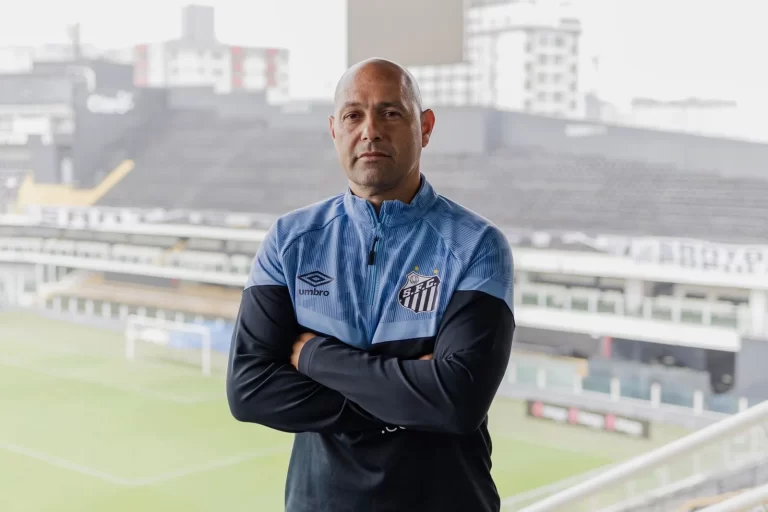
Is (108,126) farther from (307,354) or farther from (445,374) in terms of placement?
(445,374)

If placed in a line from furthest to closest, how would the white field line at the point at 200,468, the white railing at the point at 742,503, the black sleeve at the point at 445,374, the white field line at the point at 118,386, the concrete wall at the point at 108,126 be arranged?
the concrete wall at the point at 108,126
the white field line at the point at 118,386
the white field line at the point at 200,468
the white railing at the point at 742,503
the black sleeve at the point at 445,374

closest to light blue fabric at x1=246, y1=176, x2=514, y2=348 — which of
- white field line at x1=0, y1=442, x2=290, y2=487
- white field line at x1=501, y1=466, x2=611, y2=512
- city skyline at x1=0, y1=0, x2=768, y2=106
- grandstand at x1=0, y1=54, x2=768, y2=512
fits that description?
grandstand at x1=0, y1=54, x2=768, y2=512

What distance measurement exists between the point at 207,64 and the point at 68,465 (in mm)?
5418

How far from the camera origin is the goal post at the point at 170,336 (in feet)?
38.0

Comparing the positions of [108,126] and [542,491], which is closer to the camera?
[542,491]

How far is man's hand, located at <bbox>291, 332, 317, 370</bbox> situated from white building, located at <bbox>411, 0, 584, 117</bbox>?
22.4 ft

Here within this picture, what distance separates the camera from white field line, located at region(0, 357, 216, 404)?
10.7m

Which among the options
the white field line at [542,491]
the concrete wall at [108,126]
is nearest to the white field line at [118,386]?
the concrete wall at [108,126]

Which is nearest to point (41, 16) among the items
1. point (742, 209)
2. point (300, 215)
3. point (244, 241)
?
point (244, 241)

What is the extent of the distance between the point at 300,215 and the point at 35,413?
988cm

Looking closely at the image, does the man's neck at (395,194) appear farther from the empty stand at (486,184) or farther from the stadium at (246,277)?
the empty stand at (486,184)

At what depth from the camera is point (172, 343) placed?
1200 centimetres

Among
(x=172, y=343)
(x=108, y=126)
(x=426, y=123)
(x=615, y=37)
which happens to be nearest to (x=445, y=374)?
(x=426, y=123)

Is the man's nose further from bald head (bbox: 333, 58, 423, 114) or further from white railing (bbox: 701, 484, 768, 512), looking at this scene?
white railing (bbox: 701, 484, 768, 512)
